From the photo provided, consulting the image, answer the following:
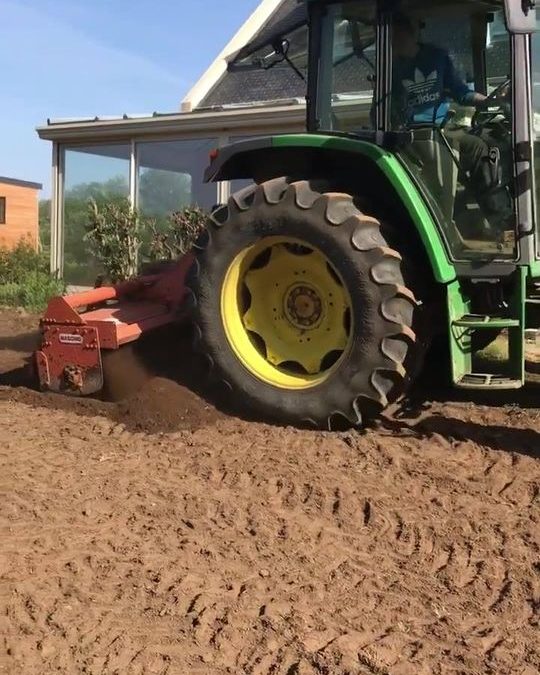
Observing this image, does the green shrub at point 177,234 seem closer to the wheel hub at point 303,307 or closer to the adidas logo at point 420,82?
the wheel hub at point 303,307

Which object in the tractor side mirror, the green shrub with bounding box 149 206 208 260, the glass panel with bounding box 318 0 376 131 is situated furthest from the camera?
the green shrub with bounding box 149 206 208 260

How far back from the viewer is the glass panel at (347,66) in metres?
5.30

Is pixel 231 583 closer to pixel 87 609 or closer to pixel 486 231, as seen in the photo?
pixel 87 609

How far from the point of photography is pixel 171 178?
501 inches

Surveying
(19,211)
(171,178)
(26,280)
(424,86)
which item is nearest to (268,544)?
(424,86)

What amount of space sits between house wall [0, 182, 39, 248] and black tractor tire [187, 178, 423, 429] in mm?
24218

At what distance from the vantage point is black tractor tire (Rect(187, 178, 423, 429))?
4996 mm

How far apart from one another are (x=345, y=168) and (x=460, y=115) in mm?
826

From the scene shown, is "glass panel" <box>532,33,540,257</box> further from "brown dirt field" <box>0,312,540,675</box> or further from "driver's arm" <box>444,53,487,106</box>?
"brown dirt field" <box>0,312,540,675</box>

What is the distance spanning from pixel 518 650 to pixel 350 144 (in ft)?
10.3

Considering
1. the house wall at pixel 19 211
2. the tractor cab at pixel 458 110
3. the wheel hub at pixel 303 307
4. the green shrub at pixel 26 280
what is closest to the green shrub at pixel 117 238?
the green shrub at pixel 26 280

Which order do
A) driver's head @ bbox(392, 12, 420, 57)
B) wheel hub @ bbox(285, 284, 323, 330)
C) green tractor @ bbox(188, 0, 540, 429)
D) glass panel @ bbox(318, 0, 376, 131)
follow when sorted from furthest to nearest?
1. wheel hub @ bbox(285, 284, 323, 330)
2. glass panel @ bbox(318, 0, 376, 131)
3. driver's head @ bbox(392, 12, 420, 57)
4. green tractor @ bbox(188, 0, 540, 429)

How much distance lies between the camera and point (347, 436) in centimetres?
504

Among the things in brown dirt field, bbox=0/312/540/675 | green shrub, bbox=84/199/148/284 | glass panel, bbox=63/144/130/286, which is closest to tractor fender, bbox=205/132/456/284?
brown dirt field, bbox=0/312/540/675
